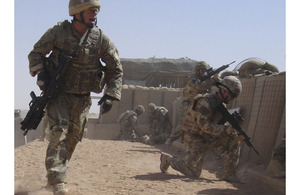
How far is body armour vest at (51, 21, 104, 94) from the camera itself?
169 inches

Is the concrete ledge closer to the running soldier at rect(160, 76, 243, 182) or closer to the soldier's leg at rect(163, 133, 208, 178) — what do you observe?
the running soldier at rect(160, 76, 243, 182)

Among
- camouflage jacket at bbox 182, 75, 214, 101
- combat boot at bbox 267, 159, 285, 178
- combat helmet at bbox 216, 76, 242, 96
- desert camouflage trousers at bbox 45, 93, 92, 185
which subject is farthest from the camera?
camouflage jacket at bbox 182, 75, 214, 101

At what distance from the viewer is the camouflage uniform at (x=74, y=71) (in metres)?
4.20

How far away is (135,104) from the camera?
15.5m

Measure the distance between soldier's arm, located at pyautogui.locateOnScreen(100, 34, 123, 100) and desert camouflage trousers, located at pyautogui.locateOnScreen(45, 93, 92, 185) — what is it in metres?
0.26

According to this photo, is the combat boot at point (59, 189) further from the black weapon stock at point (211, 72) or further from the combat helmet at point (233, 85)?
the black weapon stock at point (211, 72)

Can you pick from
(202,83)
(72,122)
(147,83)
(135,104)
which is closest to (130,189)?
(72,122)

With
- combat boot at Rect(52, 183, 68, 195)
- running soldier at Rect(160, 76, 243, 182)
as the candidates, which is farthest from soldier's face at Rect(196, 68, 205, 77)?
combat boot at Rect(52, 183, 68, 195)

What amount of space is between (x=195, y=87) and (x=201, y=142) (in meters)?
3.52

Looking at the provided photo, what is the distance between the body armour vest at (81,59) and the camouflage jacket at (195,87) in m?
5.14

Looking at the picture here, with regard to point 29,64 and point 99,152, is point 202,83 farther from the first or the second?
point 29,64

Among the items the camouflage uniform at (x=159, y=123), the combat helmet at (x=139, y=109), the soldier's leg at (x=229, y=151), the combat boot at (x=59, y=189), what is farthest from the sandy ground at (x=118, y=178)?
the combat helmet at (x=139, y=109)

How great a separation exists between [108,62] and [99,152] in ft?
14.5

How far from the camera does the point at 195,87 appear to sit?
31.0ft
